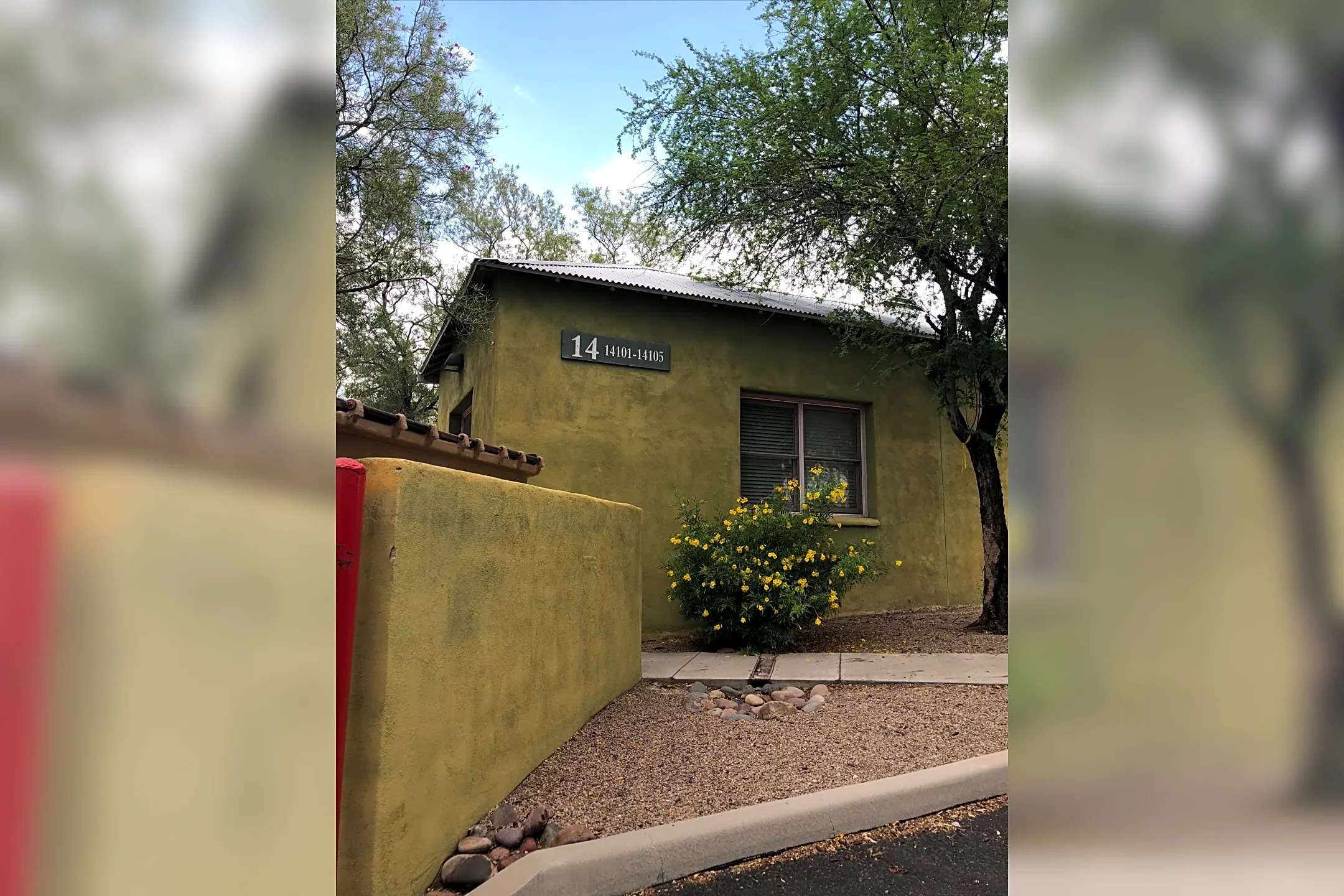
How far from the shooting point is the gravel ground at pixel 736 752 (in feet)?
12.2

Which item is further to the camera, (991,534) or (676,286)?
(676,286)

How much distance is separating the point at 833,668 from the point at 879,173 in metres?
4.43

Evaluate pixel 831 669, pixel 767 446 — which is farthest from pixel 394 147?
pixel 831 669

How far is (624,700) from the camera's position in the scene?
5.73 metres

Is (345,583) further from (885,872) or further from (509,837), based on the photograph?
(885,872)

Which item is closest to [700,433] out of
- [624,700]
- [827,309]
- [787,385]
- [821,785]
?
[787,385]

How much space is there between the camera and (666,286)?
9.50m

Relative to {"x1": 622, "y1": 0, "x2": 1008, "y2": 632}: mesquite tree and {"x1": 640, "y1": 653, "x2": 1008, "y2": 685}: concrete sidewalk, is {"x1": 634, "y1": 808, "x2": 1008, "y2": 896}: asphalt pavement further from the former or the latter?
{"x1": 622, "y1": 0, "x2": 1008, "y2": 632}: mesquite tree

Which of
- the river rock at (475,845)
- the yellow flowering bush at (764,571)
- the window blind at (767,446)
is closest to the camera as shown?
the river rock at (475,845)

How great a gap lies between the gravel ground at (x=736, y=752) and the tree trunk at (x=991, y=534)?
2735mm
